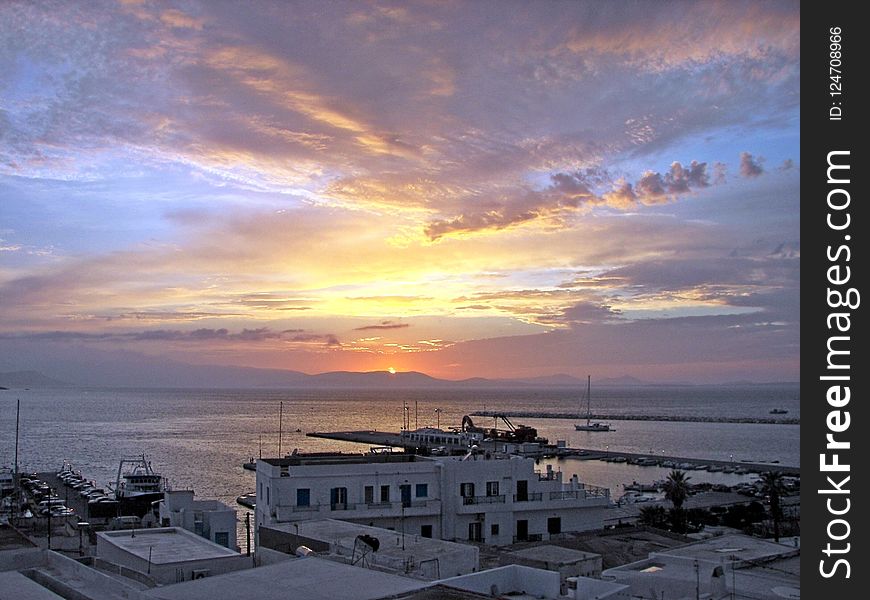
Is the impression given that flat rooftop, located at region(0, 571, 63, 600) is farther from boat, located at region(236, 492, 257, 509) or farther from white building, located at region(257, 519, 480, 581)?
boat, located at region(236, 492, 257, 509)

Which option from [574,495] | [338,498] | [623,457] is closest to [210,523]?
[338,498]

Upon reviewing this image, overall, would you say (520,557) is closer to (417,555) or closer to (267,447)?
(417,555)

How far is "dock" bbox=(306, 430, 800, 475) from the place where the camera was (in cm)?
10206

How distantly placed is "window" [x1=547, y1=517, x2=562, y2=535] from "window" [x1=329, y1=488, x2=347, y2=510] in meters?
10.2

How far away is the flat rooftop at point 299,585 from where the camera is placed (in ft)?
49.2

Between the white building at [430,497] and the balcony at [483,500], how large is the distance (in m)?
0.04

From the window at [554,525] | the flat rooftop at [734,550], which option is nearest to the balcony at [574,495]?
the window at [554,525]

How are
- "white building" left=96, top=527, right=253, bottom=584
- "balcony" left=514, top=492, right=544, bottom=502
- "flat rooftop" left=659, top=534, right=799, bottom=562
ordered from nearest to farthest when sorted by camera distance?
"white building" left=96, top=527, right=253, bottom=584
"flat rooftop" left=659, top=534, right=799, bottom=562
"balcony" left=514, top=492, right=544, bottom=502

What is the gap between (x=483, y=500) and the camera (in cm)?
3775

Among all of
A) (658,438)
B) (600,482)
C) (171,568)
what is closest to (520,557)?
(171,568)

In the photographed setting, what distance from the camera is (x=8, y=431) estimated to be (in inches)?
6535

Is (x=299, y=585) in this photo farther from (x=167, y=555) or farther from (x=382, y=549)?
(x=167, y=555)

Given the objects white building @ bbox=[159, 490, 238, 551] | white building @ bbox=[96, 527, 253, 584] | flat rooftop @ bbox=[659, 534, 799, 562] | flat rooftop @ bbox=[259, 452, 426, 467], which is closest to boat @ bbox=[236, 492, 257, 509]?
flat rooftop @ bbox=[259, 452, 426, 467]
